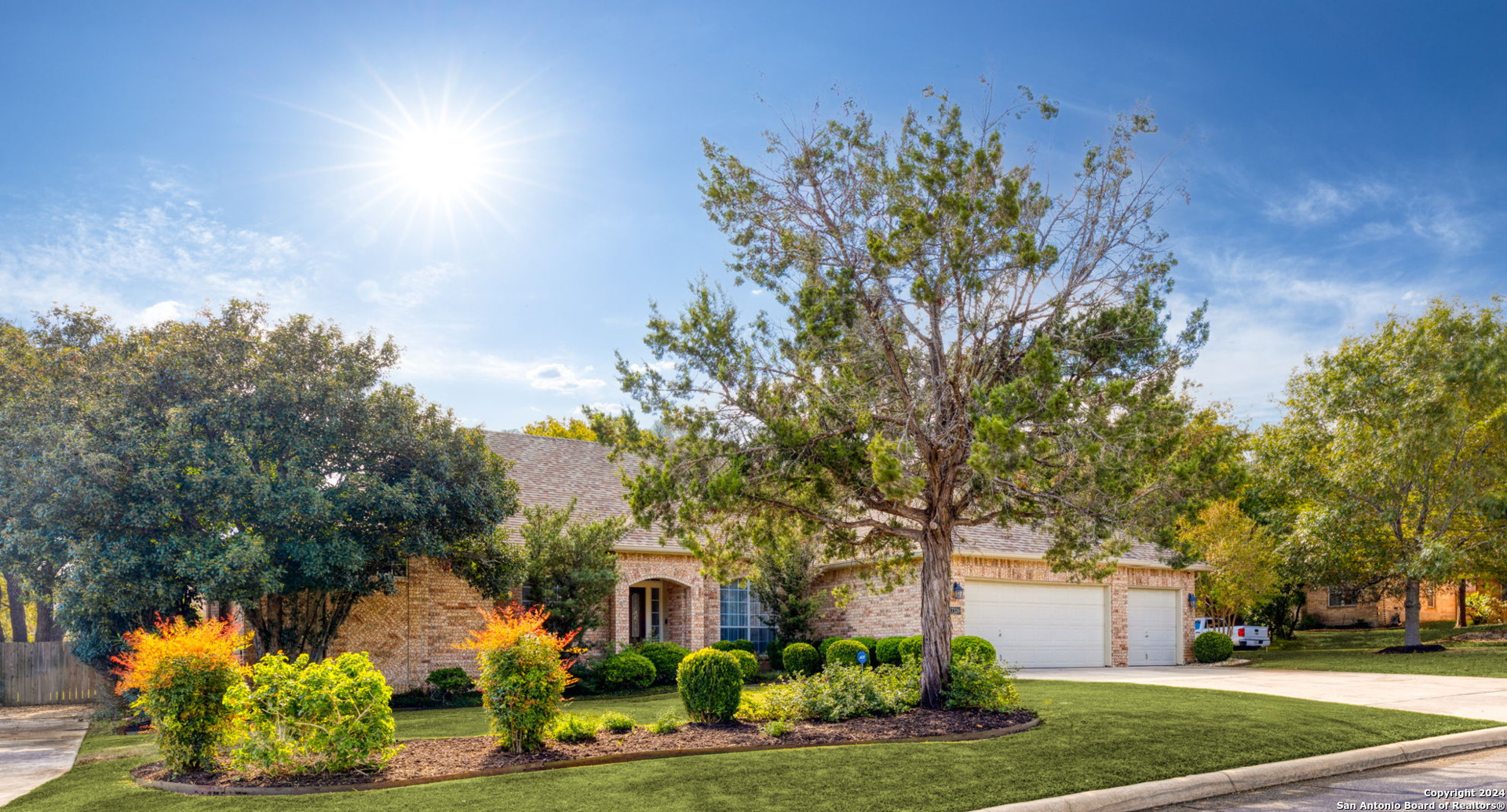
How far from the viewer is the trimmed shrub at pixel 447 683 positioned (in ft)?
59.6

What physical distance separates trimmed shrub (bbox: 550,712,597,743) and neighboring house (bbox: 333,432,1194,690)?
10.1m

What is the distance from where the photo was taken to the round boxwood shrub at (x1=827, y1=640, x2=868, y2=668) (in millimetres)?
19609

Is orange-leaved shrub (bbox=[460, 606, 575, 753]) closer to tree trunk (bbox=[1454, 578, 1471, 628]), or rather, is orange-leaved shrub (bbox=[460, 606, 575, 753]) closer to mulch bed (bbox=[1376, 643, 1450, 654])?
mulch bed (bbox=[1376, 643, 1450, 654])

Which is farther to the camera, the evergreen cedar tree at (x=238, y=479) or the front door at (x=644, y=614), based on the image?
the front door at (x=644, y=614)

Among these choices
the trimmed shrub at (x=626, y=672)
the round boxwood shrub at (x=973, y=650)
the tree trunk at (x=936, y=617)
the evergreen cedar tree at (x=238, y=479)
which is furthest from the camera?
the trimmed shrub at (x=626, y=672)

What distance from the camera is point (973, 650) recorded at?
14094 mm

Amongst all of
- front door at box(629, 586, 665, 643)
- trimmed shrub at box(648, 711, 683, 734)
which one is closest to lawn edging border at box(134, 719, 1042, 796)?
trimmed shrub at box(648, 711, 683, 734)

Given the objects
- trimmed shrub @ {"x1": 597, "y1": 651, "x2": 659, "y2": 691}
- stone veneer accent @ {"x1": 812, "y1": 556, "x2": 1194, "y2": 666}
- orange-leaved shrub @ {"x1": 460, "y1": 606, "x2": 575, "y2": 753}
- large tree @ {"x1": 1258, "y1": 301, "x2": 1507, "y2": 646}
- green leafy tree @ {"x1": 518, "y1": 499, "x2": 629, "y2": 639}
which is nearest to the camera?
orange-leaved shrub @ {"x1": 460, "y1": 606, "x2": 575, "y2": 753}

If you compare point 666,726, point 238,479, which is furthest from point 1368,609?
point 238,479

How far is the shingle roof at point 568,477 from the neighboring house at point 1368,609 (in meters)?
29.9

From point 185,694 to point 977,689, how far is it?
28.5ft

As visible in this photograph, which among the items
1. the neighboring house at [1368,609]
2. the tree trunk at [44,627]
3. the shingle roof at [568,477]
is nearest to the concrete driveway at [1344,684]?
the shingle roof at [568,477]

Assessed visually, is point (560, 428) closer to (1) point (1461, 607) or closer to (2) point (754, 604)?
(2) point (754, 604)

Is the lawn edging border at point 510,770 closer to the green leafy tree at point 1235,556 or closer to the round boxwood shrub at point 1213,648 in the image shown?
the round boxwood shrub at point 1213,648
